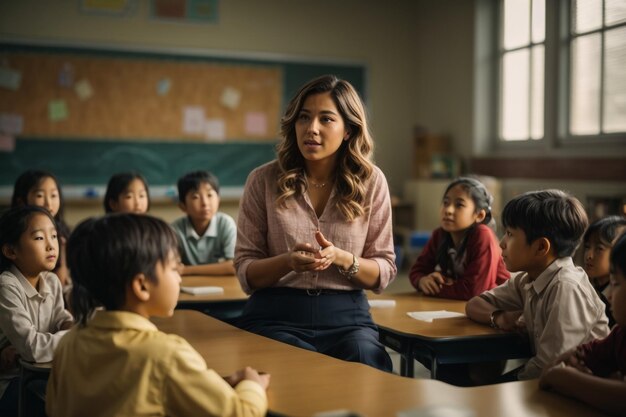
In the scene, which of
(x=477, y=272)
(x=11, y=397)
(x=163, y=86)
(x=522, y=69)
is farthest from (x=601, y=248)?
(x=163, y=86)

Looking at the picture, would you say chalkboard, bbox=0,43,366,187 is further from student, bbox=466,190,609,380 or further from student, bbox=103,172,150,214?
student, bbox=466,190,609,380

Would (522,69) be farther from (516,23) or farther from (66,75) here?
(66,75)

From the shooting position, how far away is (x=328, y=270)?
2.45 meters

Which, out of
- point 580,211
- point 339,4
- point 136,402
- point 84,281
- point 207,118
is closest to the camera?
point 136,402

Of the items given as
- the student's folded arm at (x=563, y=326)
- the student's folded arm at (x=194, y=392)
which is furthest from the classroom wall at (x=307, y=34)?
the student's folded arm at (x=194, y=392)

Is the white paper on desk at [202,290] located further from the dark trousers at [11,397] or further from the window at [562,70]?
the window at [562,70]

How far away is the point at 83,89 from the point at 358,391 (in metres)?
5.61

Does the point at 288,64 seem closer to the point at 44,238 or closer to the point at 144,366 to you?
the point at 44,238

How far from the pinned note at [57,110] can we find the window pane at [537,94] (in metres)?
4.28

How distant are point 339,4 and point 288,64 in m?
0.93

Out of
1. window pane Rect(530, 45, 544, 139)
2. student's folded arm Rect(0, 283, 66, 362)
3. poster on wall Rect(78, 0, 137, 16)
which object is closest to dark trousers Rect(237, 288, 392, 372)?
student's folded arm Rect(0, 283, 66, 362)

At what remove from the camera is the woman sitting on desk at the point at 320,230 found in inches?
93.4

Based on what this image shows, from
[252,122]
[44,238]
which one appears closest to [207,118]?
[252,122]

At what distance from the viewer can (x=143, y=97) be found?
6824 mm
